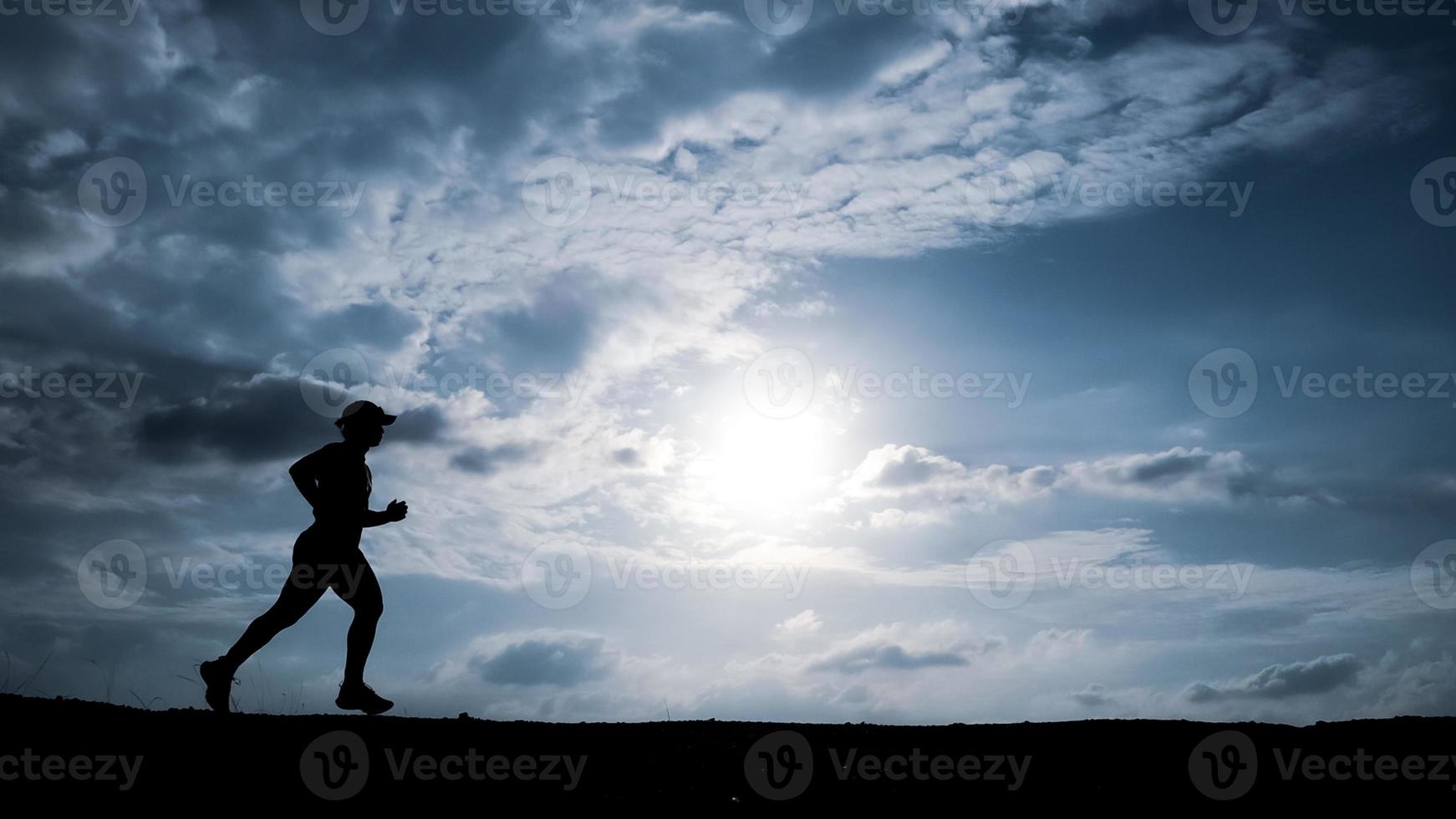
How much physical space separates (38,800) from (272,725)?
1987 millimetres

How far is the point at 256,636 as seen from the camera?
7.92 m

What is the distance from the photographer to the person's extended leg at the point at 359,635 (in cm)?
813

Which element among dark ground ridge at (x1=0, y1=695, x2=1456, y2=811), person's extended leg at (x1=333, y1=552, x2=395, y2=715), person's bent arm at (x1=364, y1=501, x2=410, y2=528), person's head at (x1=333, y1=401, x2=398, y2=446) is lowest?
dark ground ridge at (x1=0, y1=695, x2=1456, y2=811)

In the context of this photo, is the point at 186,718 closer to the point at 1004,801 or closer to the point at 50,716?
the point at 50,716

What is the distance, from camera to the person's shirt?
321 inches

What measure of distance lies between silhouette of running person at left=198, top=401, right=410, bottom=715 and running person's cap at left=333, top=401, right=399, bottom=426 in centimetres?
3

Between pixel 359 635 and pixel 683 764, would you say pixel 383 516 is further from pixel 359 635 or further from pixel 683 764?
pixel 683 764

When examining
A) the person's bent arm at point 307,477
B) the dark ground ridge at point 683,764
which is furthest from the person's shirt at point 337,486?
the dark ground ridge at point 683,764

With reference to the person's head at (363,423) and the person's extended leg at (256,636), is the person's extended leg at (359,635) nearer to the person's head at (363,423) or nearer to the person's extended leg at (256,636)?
the person's extended leg at (256,636)

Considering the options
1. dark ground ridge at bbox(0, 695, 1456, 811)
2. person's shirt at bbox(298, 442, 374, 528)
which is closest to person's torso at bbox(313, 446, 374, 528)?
person's shirt at bbox(298, 442, 374, 528)

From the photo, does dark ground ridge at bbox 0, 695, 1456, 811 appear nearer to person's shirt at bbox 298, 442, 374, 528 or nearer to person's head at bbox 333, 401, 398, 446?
person's shirt at bbox 298, 442, 374, 528

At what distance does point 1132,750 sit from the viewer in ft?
22.4

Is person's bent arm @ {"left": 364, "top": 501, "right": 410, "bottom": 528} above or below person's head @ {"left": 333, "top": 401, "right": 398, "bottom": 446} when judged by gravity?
below

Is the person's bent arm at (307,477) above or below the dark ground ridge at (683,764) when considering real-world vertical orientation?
above
